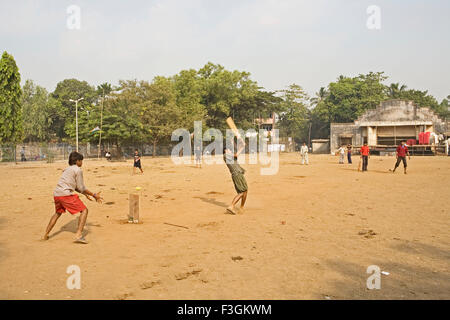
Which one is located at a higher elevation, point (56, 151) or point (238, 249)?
point (56, 151)

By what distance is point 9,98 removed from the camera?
3788 cm

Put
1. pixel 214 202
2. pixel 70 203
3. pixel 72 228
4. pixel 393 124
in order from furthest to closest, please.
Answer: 1. pixel 393 124
2. pixel 214 202
3. pixel 72 228
4. pixel 70 203

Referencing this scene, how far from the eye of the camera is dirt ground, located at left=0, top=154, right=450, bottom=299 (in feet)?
14.1

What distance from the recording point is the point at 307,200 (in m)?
11.0

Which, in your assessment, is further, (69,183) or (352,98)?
(352,98)

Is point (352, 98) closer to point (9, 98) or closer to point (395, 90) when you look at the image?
point (395, 90)

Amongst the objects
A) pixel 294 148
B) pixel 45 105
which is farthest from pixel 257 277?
pixel 294 148

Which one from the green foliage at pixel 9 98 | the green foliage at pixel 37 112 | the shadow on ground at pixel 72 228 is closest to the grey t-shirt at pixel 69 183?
the shadow on ground at pixel 72 228

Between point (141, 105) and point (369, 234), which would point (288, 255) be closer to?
point (369, 234)

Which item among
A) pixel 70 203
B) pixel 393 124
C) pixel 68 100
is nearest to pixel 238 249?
pixel 70 203

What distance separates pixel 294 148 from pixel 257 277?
63960mm

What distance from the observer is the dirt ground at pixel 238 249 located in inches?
170

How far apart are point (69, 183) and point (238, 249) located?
10.7ft

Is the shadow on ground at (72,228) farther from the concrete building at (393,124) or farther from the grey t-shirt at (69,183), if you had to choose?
the concrete building at (393,124)
